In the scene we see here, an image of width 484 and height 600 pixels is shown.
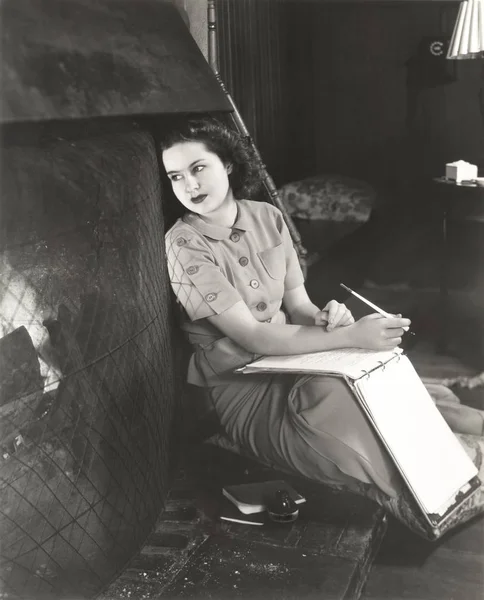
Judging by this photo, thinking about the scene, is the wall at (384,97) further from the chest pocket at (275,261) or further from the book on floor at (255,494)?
the book on floor at (255,494)

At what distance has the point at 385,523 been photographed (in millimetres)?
1847

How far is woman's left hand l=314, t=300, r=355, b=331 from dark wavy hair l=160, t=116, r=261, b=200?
15.3 inches

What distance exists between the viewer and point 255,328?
1.79m

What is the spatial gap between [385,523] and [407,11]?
8.79 ft

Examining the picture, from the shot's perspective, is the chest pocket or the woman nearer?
the woman

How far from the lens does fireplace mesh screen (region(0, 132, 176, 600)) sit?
1.30 meters

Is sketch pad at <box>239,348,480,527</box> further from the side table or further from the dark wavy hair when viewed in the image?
the side table

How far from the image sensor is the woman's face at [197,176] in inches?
69.1

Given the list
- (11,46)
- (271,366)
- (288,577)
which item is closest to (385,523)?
(288,577)

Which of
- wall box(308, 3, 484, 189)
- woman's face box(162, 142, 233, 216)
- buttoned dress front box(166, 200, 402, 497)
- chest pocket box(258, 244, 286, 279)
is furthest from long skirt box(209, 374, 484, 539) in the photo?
wall box(308, 3, 484, 189)

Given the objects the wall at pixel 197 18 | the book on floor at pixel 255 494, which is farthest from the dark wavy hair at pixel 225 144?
the book on floor at pixel 255 494

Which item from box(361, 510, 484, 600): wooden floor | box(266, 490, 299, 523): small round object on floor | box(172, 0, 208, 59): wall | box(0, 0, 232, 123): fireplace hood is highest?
box(172, 0, 208, 59): wall

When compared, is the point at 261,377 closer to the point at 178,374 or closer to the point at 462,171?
the point at 178,374

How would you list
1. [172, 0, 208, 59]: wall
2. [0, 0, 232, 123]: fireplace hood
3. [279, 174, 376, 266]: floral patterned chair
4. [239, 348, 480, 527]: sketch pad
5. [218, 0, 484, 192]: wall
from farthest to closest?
[218, 0, 484, 192]: wall < [279, 174, 376, 266]: floral patterned chair < [172, 0, 208, 59]: wall < [239, 348, 480, 527]: sketch pad < [0, 0, 232, 123]: fireplace hood
